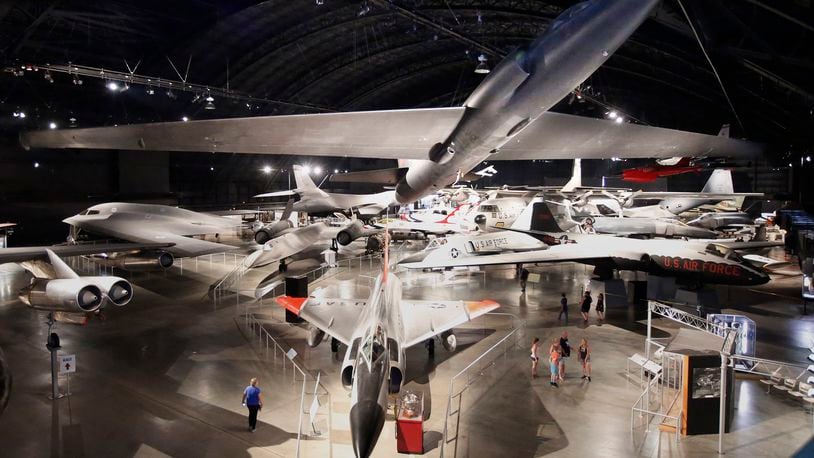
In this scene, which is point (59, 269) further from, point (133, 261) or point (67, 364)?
point (133, 261)

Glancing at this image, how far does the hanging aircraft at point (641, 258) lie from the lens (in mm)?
13953

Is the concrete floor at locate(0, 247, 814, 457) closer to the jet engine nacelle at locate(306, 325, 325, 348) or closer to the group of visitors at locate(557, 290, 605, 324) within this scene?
the group of visitors at locate(557, 290, 605, 324)

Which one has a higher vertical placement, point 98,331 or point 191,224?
point 191,224

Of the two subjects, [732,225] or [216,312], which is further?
[732,225]

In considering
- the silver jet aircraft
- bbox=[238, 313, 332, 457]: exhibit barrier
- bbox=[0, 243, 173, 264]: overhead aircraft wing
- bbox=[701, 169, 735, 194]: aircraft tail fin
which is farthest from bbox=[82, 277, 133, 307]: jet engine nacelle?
bbox=[701, 169, 735, 194]: aircraft tail fin

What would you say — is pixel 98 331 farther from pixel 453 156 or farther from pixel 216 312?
pixel 453 156

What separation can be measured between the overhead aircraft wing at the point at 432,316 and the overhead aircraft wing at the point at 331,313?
1230mm

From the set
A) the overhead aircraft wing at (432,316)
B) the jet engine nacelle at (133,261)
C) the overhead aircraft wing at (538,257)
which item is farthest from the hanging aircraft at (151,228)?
the overhead aircraft wing at (432,316)

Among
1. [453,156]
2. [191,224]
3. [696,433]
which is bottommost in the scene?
[696,433]

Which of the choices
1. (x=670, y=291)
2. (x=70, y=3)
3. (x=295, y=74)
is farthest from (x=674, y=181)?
(x=70, y=3)

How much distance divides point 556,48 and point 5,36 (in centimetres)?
2706

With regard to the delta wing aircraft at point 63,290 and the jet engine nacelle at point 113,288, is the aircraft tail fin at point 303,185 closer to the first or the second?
the delta wing aircraft at point 63,290

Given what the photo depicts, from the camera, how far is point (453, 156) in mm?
8297

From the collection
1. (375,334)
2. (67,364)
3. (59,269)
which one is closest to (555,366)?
(375,334)
